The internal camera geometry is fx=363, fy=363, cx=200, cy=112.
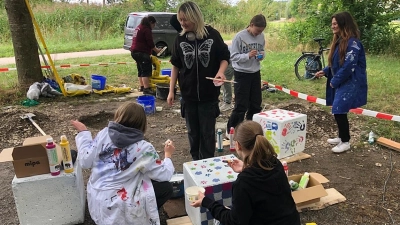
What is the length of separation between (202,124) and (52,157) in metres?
1.47

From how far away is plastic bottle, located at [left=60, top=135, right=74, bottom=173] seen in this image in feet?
9.41

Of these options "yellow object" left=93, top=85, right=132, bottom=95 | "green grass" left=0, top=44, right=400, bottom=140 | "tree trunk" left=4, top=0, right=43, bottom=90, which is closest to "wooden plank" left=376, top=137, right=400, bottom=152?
"green grass" left=0, top=44, right=400, bottom=140

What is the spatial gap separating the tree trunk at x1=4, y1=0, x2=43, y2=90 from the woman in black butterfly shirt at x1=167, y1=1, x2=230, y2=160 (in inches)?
194

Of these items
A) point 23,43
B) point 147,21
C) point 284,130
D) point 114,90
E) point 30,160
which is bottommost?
point 114,90

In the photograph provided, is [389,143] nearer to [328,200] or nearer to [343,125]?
[343,125]

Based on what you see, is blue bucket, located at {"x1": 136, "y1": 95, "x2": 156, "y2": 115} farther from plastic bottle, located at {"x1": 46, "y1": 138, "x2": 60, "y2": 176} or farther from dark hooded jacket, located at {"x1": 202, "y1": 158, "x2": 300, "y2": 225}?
dark hooded jacket, located at {"x1": 202, "y1": 158, "x2": 300, "y2": 225}

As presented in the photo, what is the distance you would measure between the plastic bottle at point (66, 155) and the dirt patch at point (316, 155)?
0.56 metres

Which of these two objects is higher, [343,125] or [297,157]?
[343,125]

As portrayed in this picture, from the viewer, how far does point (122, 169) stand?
253 cm

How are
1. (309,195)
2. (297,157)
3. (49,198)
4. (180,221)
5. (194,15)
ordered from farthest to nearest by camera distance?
(297,157), (194,15), (309,195), (180,221), (49,198)

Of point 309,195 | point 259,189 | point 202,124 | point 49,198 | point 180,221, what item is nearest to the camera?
point 259,189

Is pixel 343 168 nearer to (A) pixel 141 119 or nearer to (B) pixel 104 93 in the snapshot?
(A) pixel 141 119

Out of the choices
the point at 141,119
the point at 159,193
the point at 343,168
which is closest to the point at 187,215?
the point at 159,193

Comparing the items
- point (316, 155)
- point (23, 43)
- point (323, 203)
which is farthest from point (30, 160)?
point (23, 43)
